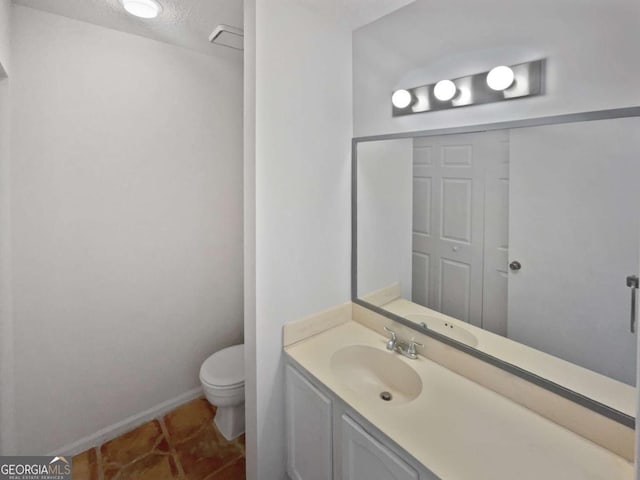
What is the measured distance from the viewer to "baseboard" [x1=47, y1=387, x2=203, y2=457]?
76.9 inches

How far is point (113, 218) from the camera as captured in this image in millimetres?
1959

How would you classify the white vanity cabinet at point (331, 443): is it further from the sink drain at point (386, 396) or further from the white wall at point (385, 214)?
the white wall at point (385, 214)

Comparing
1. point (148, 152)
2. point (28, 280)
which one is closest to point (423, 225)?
point (148, 152)

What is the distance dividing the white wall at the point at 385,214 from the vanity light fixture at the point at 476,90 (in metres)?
0.18

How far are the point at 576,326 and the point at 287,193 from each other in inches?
49.3

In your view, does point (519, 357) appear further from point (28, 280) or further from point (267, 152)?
point (28, 280)

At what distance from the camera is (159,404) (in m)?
2.28

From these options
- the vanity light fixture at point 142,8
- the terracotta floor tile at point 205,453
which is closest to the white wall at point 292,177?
the terracotta floor tile at point 205,453

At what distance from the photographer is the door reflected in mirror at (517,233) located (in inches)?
40.9

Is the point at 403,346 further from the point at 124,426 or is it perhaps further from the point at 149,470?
the point at 124,426

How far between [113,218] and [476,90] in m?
Result: 2.02

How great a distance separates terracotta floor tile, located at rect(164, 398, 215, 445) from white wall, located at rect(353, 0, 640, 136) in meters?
2.11

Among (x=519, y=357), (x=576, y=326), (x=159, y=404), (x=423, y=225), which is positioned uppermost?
(x=423, y=225)

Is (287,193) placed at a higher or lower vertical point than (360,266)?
higher
